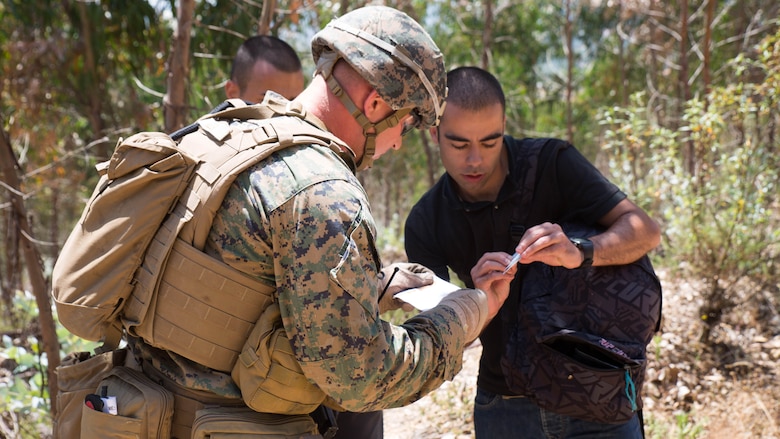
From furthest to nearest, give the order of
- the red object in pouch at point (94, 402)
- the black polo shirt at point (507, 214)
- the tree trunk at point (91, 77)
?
the tree trunk at point (91, 77)
the black polo shirt at point (507, 214)
the red object in pouch at point (94, 402)

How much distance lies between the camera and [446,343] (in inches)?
64.9

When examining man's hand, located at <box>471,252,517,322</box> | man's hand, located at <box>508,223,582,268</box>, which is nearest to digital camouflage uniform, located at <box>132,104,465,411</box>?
man's hand, located at <box>471,252,517,322</box>

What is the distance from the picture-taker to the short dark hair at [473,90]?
2.53m

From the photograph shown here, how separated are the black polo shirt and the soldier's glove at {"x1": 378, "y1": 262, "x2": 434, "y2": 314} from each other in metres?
0.45

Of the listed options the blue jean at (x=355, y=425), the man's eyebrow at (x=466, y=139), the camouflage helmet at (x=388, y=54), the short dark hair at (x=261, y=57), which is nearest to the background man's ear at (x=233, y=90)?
the short dark hair at (x=261, y=57)

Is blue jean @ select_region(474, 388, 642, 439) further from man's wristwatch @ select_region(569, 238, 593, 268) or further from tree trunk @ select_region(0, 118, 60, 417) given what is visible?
tree trunk @ select_region(0, 118, 60, 417)

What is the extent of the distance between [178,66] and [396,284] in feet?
6.88

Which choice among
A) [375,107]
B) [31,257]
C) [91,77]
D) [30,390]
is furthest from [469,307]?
[91,77]

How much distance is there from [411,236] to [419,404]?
2204mm

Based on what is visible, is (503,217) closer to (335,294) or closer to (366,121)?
(366,121)

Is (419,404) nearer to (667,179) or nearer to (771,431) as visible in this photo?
(771,431)

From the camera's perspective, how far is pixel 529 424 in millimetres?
2283

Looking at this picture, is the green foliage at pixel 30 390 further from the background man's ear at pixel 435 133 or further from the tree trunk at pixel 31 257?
the background man's ear at pixel 435 133

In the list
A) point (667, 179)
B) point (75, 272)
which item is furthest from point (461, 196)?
point (667, 179)
